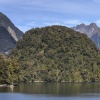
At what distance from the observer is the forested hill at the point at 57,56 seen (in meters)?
150

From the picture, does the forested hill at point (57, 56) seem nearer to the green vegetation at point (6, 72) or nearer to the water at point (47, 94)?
the green vegetation at point (6, 72)

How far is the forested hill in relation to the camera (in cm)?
15000

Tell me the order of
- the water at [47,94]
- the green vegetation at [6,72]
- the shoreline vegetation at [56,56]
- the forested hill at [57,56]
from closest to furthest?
the water at [47,94] < the green vegetation at [6,72] < the shoreline vegetation at [56,56] < the forested hill at [57,56]

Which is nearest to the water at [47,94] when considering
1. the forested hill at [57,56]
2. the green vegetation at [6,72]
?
the green vegetation at [6,72]

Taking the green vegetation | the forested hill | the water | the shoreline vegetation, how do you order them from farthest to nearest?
the forested hill
the shoreline vegetation
the green vegetation
the water

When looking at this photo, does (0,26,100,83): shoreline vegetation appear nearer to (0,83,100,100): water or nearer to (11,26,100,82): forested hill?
(11,26,100,82): forested hill

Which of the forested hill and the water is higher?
the forested hill

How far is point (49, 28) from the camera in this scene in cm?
18600

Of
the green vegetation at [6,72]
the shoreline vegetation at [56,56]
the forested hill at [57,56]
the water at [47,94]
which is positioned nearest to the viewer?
the water at [47,94]

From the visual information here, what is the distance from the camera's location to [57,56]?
171 metres

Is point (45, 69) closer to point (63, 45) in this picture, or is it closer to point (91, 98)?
point (63, 45)

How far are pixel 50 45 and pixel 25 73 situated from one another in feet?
136

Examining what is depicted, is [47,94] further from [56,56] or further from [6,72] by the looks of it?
[56,56]

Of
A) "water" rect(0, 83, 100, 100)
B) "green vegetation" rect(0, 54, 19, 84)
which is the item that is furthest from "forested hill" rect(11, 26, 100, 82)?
"water" rect(0, 83, 100, 100)
